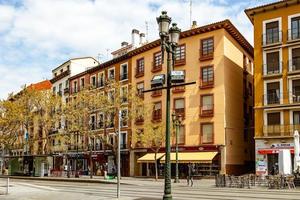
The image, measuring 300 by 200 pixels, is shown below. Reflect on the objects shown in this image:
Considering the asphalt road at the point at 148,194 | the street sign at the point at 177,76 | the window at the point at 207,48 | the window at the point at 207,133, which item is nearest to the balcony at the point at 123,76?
the window at the point at 207,48

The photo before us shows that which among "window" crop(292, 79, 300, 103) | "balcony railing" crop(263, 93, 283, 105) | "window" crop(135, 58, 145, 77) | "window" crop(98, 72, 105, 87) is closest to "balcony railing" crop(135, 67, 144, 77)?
"window" crop(135, 58, 145, 77)

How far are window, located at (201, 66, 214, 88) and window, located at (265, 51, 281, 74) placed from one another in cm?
598

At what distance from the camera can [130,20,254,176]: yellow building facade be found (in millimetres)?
46688

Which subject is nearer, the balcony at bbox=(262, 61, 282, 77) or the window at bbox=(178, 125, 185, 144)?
the balcony at bbox=(262, 61, 282, 77)

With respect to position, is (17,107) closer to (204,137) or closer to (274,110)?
(204,137)

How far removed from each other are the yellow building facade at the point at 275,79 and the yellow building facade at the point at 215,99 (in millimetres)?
3545

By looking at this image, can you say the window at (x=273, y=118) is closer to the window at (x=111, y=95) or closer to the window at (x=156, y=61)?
the window at (x=156, y=61)

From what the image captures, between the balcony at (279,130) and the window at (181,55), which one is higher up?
the window at (181,55)

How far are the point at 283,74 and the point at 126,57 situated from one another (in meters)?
22.4

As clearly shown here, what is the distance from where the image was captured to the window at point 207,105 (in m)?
47.4

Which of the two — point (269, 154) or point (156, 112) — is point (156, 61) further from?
point (269, 154)

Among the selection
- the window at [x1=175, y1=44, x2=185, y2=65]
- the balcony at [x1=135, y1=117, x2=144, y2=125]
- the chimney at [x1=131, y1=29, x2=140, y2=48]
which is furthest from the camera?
the chimney at [x1=131, y1=29, x2=140, y2=48]

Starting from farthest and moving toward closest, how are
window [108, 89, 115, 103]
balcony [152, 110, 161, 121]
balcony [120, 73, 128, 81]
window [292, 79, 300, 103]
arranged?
balcony [120, 73, 128, 81], balcony [152, 110, 161, 121], window [108, 89, 115, 103], window [292, 79, 300, 103]

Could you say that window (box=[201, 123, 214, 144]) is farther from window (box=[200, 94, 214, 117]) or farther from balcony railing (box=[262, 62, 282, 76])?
balcony railing (box=[262, 62, 282, 76])
